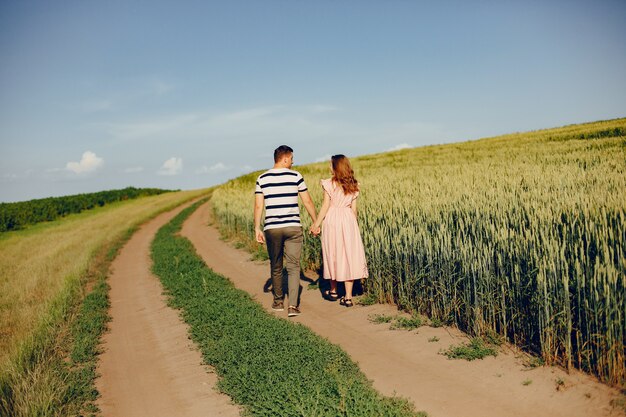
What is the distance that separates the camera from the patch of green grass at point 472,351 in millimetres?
5535

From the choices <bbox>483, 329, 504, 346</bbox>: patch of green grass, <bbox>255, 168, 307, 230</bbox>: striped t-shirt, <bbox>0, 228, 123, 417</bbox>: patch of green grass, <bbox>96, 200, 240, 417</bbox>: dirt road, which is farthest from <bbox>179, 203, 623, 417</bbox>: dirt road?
<bbox>0, 228, 123, 417</bbox>: patch of green grass

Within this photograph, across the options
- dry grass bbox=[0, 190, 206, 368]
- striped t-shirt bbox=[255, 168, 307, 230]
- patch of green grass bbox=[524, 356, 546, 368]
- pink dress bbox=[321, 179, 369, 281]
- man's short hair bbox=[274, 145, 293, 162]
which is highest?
man's short hair bbox=[274, 145, 293, 162]

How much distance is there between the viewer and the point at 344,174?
25.5 feet

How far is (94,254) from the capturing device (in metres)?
16.2

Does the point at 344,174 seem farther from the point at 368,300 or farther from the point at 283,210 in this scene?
the point at 368,300

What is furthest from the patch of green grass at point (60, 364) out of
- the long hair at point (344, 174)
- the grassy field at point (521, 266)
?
the grassy field at point (521, 266)

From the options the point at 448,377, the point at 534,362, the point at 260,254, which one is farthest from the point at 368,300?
the point at 260,254

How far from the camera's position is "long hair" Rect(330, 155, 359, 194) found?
7.77 metres

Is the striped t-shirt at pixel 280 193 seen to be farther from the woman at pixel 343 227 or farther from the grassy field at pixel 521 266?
the grassy field at pixel 521 266

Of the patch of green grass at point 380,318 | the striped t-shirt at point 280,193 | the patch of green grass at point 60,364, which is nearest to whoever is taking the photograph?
the patch of green grass at point 60,364

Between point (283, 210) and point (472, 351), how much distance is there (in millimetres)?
3523

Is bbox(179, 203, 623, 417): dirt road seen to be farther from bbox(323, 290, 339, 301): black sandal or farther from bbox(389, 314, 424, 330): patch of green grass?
bbox(323, 290, 339, 301): black sandal

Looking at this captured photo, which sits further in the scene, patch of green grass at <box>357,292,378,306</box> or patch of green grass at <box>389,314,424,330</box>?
patch of green grass at <box>357,292,378,306</box>

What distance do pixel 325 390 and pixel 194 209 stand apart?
29.6 m
